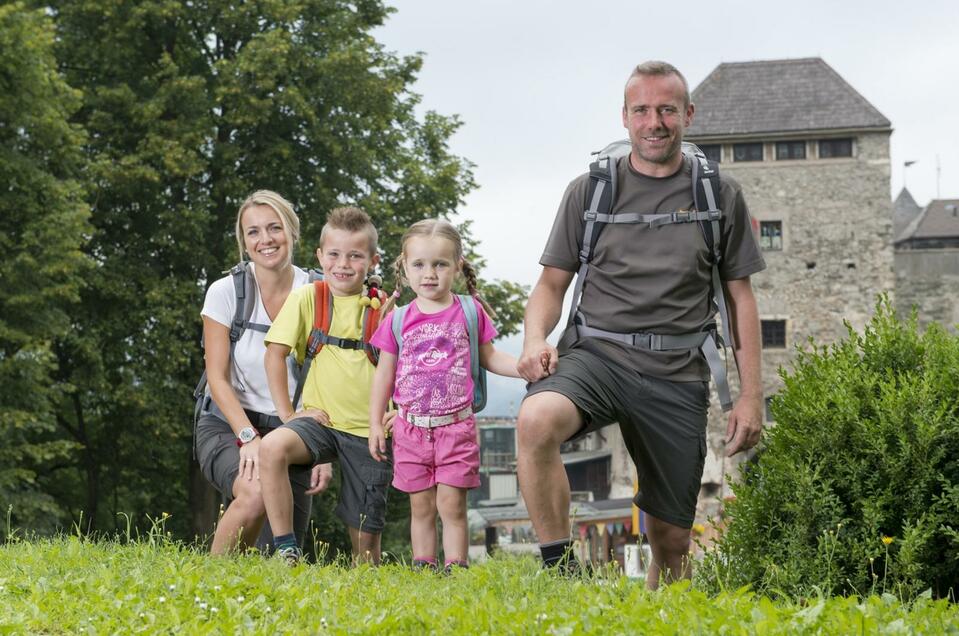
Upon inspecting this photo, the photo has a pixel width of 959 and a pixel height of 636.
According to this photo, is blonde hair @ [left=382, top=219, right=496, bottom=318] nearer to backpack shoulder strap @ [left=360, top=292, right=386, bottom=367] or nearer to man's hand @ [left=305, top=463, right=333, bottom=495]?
backpack shoulder strap @ [left=360, top=292, right=386, bottom=367]

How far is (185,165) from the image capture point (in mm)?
22109

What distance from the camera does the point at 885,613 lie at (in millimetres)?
4316

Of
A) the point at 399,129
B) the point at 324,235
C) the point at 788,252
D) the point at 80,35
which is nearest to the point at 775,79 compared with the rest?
the point at 788,252

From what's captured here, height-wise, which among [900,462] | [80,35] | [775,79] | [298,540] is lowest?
[298,540]

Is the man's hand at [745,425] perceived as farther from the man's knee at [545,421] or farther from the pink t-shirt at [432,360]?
the pink t-shirt at [432,360]

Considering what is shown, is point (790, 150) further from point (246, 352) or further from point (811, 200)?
point (246, 352)

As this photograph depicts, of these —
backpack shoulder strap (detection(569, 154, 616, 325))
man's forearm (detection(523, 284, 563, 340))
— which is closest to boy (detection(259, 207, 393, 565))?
man's forearm (detection(523, 284, 563, 340))

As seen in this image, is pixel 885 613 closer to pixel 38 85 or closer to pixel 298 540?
pixel 298 540

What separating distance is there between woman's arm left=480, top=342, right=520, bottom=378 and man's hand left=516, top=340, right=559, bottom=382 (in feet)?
0.93

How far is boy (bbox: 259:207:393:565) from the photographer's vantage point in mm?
6098

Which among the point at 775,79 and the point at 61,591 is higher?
the point at 775,79

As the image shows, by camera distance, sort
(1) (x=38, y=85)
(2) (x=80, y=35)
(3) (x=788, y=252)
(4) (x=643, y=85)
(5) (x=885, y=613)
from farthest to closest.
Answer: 1. (3) (x=788, y=252)
2. (2) (x=80, y=35)
3. (1) (x=38, y=85)
4. (4) (x=643, y=85)
5. (5) (x=885, y=613)

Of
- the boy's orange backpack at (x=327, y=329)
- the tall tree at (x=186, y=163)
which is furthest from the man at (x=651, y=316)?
the tall tree at (x=186, y=163)

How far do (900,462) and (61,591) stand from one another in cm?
344
